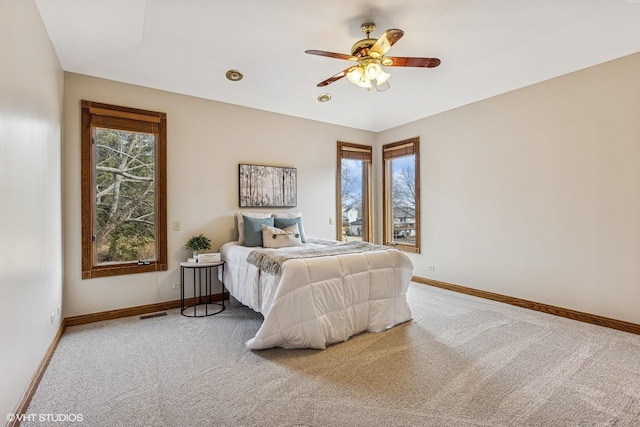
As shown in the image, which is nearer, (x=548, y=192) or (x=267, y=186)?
(x=548, y=192)

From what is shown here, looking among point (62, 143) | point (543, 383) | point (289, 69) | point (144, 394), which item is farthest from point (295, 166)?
point (543, 383)

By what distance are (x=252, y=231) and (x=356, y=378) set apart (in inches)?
90.6

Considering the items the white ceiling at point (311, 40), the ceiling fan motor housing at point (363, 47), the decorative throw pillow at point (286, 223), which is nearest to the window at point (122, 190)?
the white ceiling at point (311, 40)

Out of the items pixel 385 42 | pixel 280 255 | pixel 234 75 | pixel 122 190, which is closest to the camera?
pixel 385 42

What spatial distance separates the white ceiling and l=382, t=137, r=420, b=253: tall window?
4.33 feet

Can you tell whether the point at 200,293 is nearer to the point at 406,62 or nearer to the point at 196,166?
the point at 196,166

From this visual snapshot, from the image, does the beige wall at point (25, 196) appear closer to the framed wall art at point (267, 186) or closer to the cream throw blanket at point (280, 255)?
the cream throw blanket at point (280, 255)

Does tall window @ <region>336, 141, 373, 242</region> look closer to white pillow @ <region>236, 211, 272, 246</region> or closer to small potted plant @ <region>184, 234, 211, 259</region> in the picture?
white pillow @ <region>236, 211, 272, 246</region>

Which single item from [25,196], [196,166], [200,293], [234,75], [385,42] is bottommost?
[200,293]

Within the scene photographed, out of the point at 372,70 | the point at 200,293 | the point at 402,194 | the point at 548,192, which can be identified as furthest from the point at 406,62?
the point at 200,293

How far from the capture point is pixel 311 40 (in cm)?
312

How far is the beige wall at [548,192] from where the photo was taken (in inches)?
123

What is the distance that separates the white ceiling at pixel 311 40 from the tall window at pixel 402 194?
1318mm

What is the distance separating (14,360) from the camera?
1.77 m
